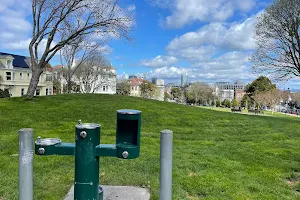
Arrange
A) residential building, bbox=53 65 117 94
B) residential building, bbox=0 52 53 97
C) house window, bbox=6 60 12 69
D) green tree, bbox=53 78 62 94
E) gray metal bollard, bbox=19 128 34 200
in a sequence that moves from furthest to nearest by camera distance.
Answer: green tree, bbox=53 78 62 94, residential building, bbox=53 65 117 94, house window, bbox=6 60 12 69, residential building, bbox=0 52 53 97, gray metal bollard, bbox=19 128 34 200

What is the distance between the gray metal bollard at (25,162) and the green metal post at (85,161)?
0.37 metres

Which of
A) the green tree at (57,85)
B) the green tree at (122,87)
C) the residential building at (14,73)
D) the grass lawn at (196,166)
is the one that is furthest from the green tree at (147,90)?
the grass lawn at (196,166)

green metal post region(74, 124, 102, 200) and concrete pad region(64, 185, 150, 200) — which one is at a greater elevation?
green metal post region(74, 124, 102, 200)

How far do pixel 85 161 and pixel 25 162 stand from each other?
0.47m

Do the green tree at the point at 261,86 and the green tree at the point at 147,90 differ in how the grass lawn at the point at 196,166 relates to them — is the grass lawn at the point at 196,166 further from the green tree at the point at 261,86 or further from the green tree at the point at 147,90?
the green tree at the point at 147,90

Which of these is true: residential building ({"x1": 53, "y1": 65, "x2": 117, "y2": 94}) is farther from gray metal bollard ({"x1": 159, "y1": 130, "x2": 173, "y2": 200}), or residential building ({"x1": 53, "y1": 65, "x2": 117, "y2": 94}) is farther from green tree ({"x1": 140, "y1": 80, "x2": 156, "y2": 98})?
gray metal bollard ({"x1": 159, "y1": 130, "x2": 173, "y2": 200})

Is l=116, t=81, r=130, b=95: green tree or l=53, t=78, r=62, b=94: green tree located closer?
l=53, t=78, r=62, b=94: green tree

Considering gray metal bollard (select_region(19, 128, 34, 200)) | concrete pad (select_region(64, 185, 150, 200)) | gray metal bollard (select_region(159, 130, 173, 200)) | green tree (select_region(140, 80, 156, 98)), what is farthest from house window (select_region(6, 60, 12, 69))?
green tree (select_region(140, 80, 156, 98))

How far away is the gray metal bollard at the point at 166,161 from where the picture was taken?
2084mm

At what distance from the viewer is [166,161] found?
211 cm

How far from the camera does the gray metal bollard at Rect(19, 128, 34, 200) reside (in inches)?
81.7

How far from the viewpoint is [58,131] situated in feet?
27.8

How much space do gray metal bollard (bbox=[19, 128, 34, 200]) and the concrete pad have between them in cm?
141

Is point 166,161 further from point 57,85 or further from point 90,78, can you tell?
point 57,85
